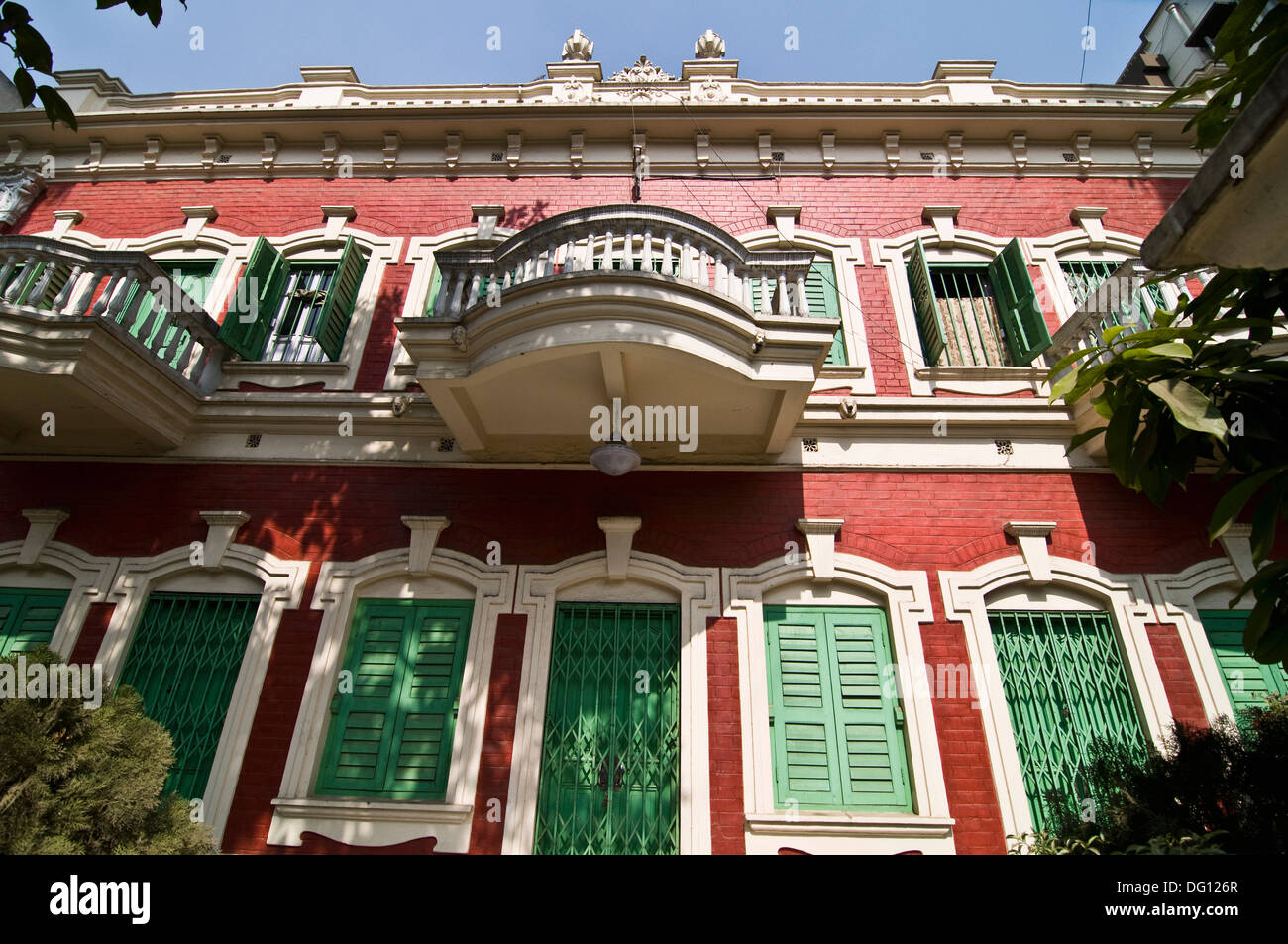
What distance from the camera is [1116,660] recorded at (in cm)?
603

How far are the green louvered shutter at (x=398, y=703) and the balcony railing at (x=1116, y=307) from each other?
6.59 metres

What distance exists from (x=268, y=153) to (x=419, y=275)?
332 cm

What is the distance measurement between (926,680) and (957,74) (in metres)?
8.62

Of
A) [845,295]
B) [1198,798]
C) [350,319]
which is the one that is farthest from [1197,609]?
[350,319]

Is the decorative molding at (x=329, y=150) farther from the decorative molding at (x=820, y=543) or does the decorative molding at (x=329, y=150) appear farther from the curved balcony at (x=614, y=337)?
the decorative molding at (x=820, y=543)

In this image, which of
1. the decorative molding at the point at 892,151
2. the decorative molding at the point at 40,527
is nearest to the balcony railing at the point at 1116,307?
the decorative molding at the point at 892,151

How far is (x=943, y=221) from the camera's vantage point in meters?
8.59

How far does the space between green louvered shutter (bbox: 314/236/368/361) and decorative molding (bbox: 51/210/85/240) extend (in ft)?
12.9

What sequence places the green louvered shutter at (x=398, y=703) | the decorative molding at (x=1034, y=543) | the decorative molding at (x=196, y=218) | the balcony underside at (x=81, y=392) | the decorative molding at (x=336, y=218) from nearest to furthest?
the green louvered shutter at (x=398, y=703), the balcony underside at (x=81, y=392), the decorative molding at (x=1034, y=543), the decorative molding at (x=336, y=218), the decorative molding at (x=196, y=218)

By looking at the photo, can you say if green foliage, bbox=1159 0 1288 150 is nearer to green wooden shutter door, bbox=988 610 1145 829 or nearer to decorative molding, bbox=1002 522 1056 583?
decorative molding, bbox=1002 522 1056 583

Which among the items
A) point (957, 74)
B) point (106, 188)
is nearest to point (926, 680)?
point (957, 74)

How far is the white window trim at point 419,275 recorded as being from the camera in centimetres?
765

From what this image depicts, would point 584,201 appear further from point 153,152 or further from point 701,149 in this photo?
point 153,152
